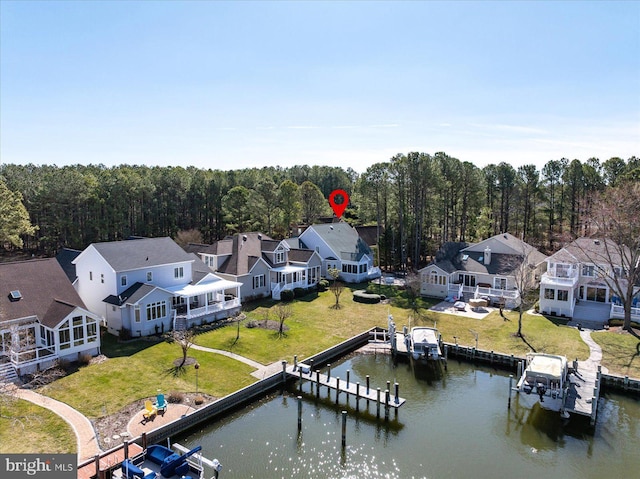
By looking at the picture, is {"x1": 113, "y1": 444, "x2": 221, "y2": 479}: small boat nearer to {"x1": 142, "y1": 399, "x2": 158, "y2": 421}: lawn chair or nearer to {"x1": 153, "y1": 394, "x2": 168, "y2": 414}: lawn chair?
{"x1": 142, "y1": 399, "x2": 158, "y2": 421}: lawn chair

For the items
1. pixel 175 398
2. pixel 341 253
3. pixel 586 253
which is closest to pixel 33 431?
pixel 175 398

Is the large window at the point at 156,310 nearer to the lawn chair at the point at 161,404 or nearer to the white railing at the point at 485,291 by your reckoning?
the lawn chair at the point at 161,404

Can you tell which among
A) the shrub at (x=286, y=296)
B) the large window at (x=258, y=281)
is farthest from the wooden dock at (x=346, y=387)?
the large window at (x=258, y=281)

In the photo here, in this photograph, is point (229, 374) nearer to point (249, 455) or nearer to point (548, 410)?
point (249, 455)

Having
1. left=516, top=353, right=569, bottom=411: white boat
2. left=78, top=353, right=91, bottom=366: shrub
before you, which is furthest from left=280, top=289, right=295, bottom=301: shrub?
left=516, top=353, right=569, bottom=411: white boat

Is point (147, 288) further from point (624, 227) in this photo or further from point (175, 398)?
point (624, 227)

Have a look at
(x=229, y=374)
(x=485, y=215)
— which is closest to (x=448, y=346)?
(x=229, y=374)

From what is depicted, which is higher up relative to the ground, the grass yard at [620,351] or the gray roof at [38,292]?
the gray roof at [38,292]
